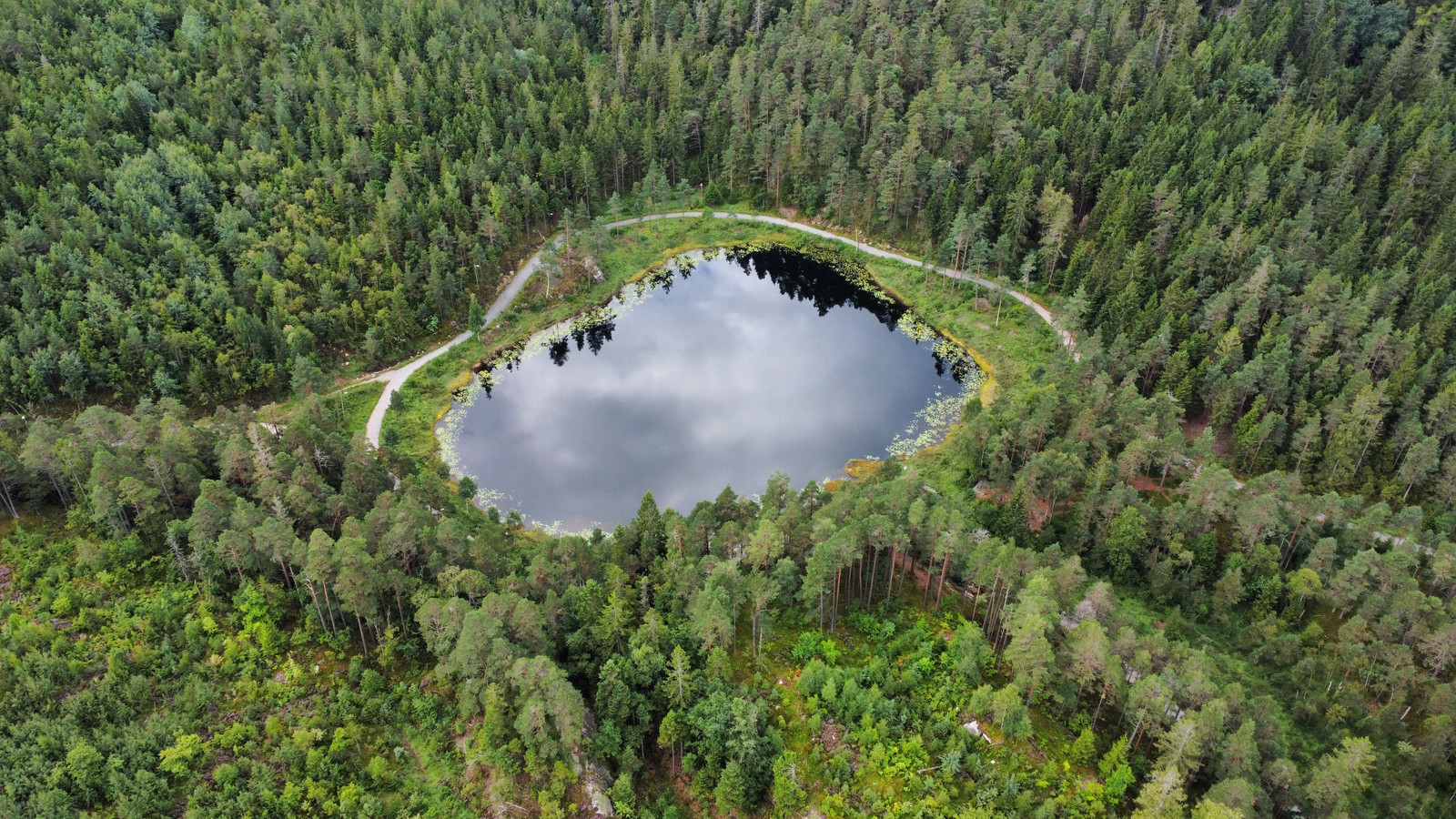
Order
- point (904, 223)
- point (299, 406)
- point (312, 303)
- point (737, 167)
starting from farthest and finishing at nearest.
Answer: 1. point (737, 167)
2. point (904, 223)
3. point (312, 303)
4. point (299, 406)

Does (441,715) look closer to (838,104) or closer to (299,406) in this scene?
(299,406)

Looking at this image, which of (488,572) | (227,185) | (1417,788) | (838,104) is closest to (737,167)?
(838,104)

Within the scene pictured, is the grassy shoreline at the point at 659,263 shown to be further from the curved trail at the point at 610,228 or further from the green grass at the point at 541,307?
the curved trail at the point at 610,228

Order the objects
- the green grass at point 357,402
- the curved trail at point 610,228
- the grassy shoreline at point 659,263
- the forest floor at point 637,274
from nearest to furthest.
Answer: the green grass at point 357,402, the curved trail at point 610,228, the grassy shoreline at point 659,263, the forest floor at point 637,274

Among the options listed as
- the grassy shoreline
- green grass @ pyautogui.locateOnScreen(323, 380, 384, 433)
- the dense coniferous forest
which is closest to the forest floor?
the grassy shoreline

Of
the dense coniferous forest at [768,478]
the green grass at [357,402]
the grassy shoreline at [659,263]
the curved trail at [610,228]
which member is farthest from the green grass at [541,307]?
the dense coniferous forest at [768,478]

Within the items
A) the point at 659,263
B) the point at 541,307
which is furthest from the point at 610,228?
the point at 541,307
